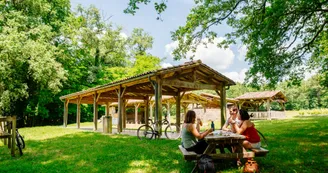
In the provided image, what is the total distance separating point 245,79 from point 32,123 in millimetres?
26062

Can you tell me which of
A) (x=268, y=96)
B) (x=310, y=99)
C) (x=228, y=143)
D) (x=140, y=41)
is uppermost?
(x=140, y=41)

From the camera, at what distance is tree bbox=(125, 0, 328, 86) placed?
8.35 metres

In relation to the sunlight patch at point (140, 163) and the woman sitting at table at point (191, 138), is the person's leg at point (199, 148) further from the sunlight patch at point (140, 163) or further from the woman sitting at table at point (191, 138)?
the sunlight patch at point (140, 163)

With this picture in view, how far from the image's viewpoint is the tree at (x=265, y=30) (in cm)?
835

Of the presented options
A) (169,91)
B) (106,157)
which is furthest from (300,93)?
(106,157)

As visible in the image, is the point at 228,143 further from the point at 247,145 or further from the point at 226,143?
the point at 247,145

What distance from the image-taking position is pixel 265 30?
332 inches

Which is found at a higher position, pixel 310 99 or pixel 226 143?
pixel 310 99

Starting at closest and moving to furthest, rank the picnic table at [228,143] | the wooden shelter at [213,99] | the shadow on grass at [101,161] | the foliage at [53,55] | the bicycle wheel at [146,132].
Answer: the picnic table at [228,143], the shadow on grass at [101,161], the bicycle wheel at [146,132], the foliage at [53,55], the wooden shelter at [213,99]

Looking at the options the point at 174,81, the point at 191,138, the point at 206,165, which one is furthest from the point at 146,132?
the point at 206,165

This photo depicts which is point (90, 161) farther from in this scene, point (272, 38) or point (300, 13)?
point (300, 13)

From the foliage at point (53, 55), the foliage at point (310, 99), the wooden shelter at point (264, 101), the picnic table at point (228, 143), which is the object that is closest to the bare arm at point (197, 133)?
the picnic table at point (228, 143)

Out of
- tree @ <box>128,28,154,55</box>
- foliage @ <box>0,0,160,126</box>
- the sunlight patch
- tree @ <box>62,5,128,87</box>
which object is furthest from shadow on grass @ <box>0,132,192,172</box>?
tree @ <box>128,28,154,55</box>

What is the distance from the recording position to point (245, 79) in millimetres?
10023
